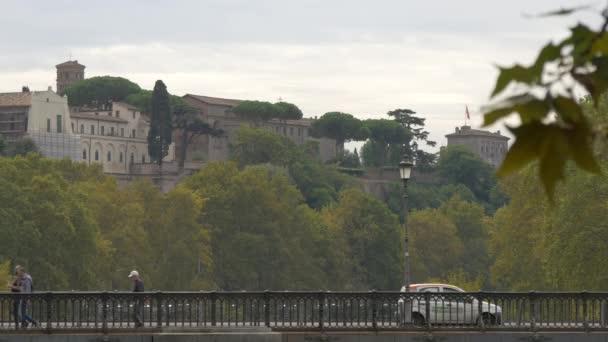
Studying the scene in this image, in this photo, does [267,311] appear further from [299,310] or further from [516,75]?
[516,75]

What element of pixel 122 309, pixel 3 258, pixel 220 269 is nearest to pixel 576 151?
pixel 122 309

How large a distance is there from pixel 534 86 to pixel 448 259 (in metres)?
133

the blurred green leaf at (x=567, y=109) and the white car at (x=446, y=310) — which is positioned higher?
the blurred green leaf at (x=567, y=109)

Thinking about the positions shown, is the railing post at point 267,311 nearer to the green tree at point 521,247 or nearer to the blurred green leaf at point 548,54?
the blurred green leaf at point 548,54

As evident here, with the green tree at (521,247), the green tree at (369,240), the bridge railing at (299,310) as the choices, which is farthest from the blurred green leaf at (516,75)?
the green tree at (369,240)

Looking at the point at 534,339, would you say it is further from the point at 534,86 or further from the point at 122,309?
the point at 534,86

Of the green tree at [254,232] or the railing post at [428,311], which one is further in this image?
the green tree at [254,232]

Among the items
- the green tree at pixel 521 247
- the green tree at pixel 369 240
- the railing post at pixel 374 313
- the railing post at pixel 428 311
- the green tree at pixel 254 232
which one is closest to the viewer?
the railing post at pixel 428 311

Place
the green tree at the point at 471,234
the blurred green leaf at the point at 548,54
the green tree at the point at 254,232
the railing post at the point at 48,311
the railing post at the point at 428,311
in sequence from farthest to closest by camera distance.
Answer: the green tree at the point at 471,234 → the green tree at the point at 254,232 → the railing post at the point at 428,311 → the railing post at the point at 48,311 → the blurred green leaf at the point at 548,54

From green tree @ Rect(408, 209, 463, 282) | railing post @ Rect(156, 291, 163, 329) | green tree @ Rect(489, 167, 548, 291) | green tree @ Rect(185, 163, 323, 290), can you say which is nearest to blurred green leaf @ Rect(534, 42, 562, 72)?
railing post @ Rect(156, 291, 163, 329)

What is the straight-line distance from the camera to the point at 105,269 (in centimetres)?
9206

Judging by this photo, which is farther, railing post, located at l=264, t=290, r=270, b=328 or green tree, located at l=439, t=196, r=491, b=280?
green tree, located at l=439, t=196, r=491, b=280

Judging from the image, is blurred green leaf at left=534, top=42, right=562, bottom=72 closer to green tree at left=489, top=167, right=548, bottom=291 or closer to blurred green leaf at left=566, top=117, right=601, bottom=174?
blurred green leaf at left=566, top=117, right=601, bottom=174

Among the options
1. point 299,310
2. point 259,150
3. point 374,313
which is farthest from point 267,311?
point 259,150
